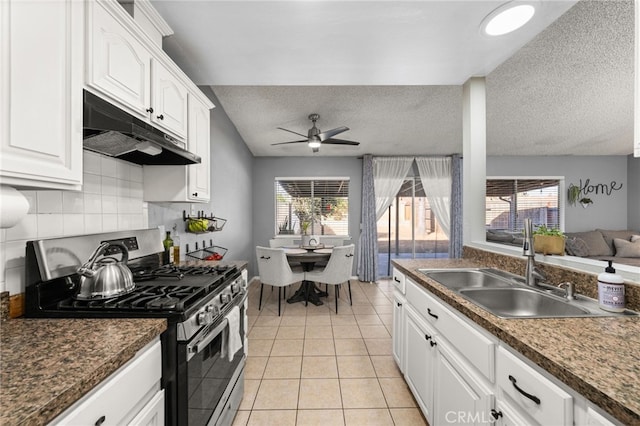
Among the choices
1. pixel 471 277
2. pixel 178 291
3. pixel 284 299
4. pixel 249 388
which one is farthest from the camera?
pixel 284 299

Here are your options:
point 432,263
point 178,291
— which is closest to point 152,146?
point 178,291

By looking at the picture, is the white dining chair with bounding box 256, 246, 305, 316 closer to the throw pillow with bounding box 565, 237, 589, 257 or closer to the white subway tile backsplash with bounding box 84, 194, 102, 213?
the white subway tile backsplash with bounding box 84, 194, 102, 213

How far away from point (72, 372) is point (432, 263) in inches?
80.0

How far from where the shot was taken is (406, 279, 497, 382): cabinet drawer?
0.95 meters

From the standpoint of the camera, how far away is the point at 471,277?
178 centimetres

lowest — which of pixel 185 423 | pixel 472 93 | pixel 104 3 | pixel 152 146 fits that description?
pixel 185 423

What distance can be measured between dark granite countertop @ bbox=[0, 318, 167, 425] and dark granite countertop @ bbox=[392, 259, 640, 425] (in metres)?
1.17

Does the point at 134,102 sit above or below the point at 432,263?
above

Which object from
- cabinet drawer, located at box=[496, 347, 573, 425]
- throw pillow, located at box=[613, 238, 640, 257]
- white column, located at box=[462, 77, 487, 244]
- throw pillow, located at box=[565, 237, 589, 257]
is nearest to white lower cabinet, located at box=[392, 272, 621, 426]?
cabinet drawer, located at box=[496, 347, 573, 425]

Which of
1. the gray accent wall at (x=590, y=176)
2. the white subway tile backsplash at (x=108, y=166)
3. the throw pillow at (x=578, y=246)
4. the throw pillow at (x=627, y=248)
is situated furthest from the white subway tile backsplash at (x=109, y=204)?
the throw pillow at (x=627, y=248)

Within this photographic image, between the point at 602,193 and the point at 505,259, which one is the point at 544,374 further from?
the point at 602,193

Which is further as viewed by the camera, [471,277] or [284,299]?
[284,299]

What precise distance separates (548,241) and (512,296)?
1.32 feet

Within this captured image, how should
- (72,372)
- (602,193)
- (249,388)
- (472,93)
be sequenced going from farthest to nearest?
(602,193), (472,93), (249,388), (72,372)
